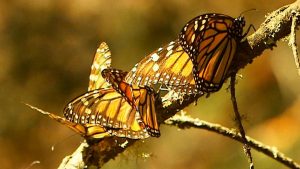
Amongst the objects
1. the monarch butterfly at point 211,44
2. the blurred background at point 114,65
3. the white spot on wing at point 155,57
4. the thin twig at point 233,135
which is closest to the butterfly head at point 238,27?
the monarch butterfly at point 211,44

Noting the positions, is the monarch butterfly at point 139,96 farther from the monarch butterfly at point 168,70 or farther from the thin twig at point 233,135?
the thin twig at point 233,135

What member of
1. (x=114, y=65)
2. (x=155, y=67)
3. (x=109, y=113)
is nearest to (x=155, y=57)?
(x=155, y=67)

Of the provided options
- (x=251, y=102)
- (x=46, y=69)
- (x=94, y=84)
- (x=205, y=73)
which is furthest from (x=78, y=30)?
(x=205, y=73)

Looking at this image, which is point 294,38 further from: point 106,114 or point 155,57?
point 106,114

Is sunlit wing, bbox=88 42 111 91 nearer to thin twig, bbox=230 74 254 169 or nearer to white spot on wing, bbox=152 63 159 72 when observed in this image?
white spot on wing, bbox=152 63 159 72

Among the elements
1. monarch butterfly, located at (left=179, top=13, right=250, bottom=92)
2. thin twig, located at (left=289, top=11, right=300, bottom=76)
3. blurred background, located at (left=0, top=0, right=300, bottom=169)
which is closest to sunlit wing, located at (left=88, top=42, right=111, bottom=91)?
monarch butterfly, located at (left=179, top=13, right=250, bottom=92)
